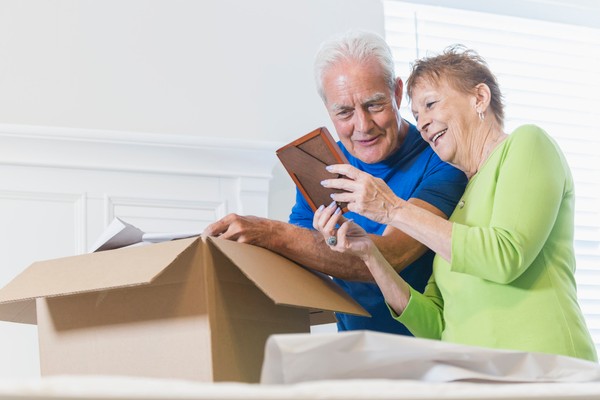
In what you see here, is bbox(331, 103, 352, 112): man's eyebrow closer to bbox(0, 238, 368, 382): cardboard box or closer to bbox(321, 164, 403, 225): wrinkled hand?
bbox(321, 164, 403, 225): wrinkled hand

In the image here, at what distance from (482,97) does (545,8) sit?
5.70 feet

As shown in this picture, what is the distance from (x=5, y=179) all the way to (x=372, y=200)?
46.0 inches

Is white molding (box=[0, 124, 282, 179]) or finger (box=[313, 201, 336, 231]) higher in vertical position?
white molding (box=[0, 124, 282, 179])

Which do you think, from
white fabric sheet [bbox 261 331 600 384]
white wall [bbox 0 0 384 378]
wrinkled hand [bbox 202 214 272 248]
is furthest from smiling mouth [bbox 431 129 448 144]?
white wall [bbox 0 0 384 378]

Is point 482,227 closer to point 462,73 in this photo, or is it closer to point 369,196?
point 369,196

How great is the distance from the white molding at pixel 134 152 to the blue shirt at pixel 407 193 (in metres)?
0.46

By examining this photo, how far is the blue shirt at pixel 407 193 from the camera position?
66.5 inches

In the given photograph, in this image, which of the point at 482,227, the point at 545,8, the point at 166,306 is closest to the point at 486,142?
the point at 482,227

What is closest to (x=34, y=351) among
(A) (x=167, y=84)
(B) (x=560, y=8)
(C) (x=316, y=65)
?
(A) (x=167, y=84)

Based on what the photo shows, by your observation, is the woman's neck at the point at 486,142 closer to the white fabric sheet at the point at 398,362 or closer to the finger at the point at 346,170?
the finger at the point at 346,170

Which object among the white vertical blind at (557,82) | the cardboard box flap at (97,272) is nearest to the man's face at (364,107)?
the cardboard box flap at (97,272)

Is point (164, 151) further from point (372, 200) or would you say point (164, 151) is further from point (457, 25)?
point (457, 25)

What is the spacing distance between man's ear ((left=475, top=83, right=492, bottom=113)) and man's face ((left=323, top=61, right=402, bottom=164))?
314 mm

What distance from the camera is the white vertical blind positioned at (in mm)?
3076
